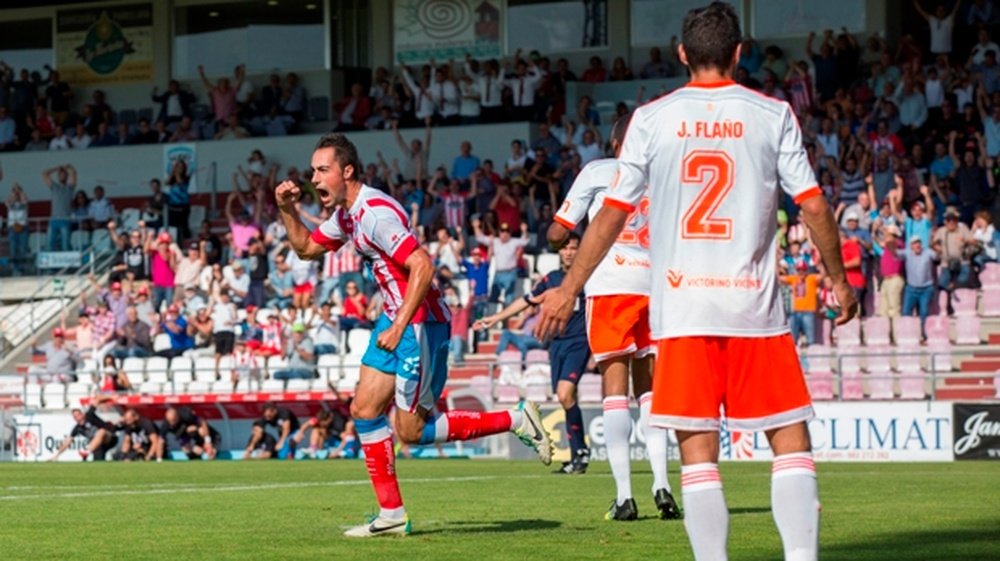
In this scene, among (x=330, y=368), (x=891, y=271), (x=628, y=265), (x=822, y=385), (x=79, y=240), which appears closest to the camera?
(x=628, y=265)

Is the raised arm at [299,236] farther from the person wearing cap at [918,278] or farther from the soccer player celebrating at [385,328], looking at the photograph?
the person wearing cap at [918,278]

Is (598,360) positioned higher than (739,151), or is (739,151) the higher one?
(739,151)

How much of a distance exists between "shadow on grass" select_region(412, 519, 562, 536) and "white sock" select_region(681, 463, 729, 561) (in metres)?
3.82

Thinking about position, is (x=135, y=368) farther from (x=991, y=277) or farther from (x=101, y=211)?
(x=991, y=277)

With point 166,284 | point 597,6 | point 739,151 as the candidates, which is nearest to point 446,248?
point 166,284

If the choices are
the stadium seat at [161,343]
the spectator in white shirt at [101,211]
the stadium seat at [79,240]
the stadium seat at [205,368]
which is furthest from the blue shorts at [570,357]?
the spectator in white shirt at [101,211]

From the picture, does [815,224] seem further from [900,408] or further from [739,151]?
[900,408]

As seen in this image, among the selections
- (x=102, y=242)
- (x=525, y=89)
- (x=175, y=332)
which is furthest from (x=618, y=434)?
(x=102, y=242)

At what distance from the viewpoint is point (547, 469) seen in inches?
787

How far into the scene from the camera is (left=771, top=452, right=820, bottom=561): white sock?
22.2 feet

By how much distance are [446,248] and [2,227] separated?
12.7m

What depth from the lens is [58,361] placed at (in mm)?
33750

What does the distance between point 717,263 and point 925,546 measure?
336 cm

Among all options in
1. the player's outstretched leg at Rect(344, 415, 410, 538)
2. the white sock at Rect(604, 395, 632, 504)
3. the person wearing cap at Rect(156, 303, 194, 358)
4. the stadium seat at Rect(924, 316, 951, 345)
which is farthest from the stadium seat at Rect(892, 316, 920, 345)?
the player's outstretched leg at Rect(344, 415, 410, 538)
